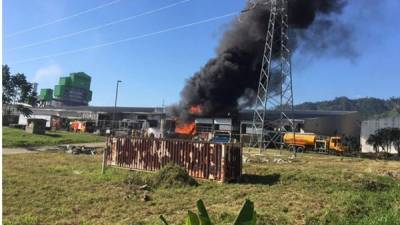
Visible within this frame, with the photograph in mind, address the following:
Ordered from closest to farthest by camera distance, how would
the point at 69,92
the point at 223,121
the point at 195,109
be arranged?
1. the point at 223,121
2. the point at 195,109
3. the point at 69,92

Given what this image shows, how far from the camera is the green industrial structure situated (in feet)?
558

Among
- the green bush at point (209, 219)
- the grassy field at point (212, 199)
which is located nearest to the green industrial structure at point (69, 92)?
the grassy field at point (212, 199)

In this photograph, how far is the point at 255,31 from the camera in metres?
56.4

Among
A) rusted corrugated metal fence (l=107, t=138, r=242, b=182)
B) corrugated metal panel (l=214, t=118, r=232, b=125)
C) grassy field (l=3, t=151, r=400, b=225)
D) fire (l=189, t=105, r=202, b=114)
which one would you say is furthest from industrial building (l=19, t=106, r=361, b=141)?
grassy field (l=3, t=151, r=400, b=225)

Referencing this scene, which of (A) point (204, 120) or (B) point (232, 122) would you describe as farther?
(A) point (204, 120)

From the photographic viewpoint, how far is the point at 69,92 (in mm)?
175500

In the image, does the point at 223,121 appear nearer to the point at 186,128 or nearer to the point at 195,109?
the point at 195,109

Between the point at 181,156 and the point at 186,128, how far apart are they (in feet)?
159

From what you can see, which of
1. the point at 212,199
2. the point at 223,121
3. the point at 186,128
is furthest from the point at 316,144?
the point at 212,199

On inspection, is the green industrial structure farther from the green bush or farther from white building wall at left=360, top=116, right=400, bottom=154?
the green bush

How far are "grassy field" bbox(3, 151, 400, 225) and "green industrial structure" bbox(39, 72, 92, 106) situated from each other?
15495cm

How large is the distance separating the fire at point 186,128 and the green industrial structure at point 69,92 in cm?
10621

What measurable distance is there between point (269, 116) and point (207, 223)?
70333mm

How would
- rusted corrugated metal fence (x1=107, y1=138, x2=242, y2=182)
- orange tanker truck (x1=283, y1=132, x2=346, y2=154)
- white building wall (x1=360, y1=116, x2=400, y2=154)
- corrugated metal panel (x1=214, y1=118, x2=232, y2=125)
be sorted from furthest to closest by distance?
1. corrugated metal panel (x1=214, y1=118, x2=232, y2=125)
2. white building wall (x1=360, y1=116, x2=400, y2=154)
3. orange tanker truck (x1=283, y1=132, x2=346, y2=154)
4. rusted corrugated metal fence (x1=107, y1=138, x2=242, y2=182)
